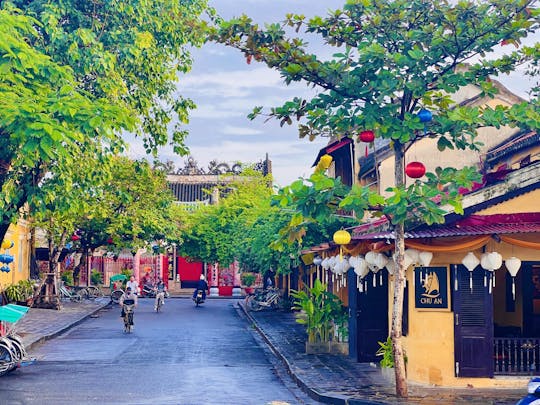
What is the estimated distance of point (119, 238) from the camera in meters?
42.1

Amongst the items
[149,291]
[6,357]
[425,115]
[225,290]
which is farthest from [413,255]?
[225,290]

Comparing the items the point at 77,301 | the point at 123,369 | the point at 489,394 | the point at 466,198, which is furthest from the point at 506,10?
the point at 77,301

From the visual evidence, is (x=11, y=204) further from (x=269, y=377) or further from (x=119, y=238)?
→ (x=119, y=238)

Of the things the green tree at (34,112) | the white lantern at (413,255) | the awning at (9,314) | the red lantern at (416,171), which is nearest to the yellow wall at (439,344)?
the white lantern at (413,255)

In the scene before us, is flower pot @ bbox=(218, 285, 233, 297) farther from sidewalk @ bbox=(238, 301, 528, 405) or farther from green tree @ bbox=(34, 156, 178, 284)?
sidewalk @ bbox=(238, 301, 528, 405)

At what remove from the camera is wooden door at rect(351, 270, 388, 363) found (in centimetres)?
1889

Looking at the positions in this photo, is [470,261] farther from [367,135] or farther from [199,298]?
[199,298]

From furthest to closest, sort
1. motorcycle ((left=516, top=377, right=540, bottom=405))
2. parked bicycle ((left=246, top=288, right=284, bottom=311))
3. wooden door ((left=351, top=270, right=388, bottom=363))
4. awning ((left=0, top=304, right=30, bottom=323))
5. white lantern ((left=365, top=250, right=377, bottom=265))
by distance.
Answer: parked bicycle ((left=246, top=288, right=284, bottom=311))
wooden door ((left=351, top=270, right=388, bottom=363))
white lantern ((left=365, top=250, right=377, bottom=265))
awning ((left=0, top=304, right=30, bottom=323))
motorcycle ((left=516, top=377, right=540, bottom=405))

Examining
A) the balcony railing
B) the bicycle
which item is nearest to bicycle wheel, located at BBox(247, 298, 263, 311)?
the bicycle

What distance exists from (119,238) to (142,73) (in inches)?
804

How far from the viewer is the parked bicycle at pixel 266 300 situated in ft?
126

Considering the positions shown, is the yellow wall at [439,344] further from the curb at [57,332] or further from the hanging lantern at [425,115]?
the curb at [57,332]

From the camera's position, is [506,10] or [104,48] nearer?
[506,10]

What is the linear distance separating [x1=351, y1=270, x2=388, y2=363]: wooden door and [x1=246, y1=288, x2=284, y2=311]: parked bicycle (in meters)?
19.4
